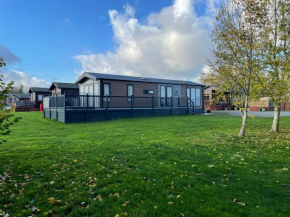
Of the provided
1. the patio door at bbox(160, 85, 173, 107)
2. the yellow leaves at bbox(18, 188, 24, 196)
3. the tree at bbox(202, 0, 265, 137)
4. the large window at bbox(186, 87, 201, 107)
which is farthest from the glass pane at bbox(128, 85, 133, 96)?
the yellow leaves at bbox(18, 188, 24, 196)

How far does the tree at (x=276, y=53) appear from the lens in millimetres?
7809

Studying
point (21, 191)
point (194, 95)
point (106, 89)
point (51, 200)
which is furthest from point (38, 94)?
point (51, 200)

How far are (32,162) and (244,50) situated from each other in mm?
7662

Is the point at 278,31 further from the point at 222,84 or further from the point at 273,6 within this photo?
the point at 222,84

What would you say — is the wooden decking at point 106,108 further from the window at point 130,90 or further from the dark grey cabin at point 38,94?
the dark grey cabin at point 38,94

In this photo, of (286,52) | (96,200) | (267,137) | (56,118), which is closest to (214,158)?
(96,200)

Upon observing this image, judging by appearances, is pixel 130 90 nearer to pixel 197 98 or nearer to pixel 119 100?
pixel 119 100

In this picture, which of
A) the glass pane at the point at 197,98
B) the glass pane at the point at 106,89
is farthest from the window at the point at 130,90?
the glass pane at the point at 197,98

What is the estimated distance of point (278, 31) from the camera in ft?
28.2

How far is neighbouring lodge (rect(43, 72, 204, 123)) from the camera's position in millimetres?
15170

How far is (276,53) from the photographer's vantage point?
8.02m

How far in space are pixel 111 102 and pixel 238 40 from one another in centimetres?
1204

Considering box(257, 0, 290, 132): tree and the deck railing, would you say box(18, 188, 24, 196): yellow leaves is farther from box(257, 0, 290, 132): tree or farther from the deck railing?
the deck railing

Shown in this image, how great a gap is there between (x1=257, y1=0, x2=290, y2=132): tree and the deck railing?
10828 millimetres
